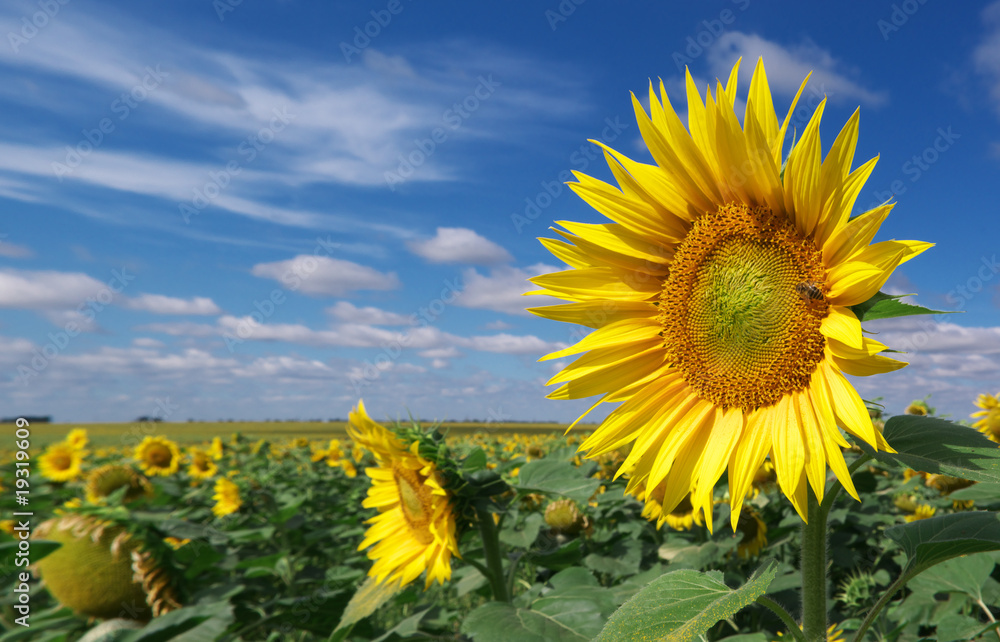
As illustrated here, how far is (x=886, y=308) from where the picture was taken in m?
1.32

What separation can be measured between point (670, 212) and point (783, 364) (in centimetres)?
58

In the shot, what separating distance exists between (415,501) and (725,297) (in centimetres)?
171

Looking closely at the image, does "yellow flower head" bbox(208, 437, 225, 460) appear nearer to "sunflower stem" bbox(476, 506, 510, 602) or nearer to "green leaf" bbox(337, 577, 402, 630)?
"green leaf" bbox(337, 577, 402, 630)

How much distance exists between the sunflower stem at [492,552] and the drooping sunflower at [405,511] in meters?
0.15

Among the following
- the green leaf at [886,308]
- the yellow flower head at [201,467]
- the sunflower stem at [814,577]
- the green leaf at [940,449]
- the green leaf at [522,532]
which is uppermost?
the green leaf at [886,308]

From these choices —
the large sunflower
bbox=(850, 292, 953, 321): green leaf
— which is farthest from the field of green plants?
bbox=(850, 292, 953, 321): green leaf

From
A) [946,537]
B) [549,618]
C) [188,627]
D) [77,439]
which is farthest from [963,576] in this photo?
[77,439]

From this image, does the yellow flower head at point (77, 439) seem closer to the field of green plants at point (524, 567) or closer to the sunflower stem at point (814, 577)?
the field of green plants at point (524, 567)

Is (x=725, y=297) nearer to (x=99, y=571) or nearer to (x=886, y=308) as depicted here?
(x=886, y=308)

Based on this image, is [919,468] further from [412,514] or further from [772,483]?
[772,483]

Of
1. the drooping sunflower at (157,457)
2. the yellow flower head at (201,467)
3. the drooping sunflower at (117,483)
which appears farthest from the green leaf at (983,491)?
the drooping sunflower at (157,457)

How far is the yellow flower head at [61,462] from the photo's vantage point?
846 cm

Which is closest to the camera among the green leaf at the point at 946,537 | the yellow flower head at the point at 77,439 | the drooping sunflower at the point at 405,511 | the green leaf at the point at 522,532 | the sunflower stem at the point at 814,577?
the green leaf at the point at 946,537

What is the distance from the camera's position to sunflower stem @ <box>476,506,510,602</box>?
267 cm
